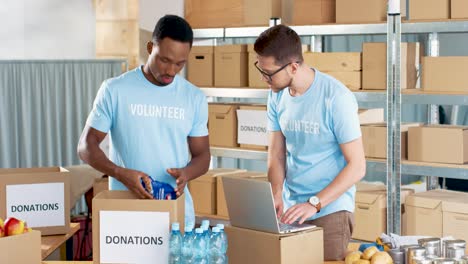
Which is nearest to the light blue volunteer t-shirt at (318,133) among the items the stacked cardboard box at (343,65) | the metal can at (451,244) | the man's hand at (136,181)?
the metal can at (451,244)

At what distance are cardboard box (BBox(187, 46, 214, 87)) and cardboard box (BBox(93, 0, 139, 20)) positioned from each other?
2412 millimetres

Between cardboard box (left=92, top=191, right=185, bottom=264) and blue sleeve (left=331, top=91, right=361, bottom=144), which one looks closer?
cardboard box (left=92, top=191, right=185, bottom=264)

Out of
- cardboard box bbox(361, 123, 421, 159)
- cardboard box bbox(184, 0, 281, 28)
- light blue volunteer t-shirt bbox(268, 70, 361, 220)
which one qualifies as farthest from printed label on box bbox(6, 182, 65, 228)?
cardboard box bbox(184, 0, 281, 28)

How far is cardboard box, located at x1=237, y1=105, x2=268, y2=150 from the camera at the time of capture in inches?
239

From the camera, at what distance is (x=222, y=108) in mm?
6270

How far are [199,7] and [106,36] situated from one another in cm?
253

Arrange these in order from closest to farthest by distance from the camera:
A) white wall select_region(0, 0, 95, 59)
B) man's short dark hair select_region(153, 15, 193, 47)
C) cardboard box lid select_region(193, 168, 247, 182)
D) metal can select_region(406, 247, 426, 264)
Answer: metal can select_region(406, 247, 426, 264), man's short dark hair select_region(153, 15, 193, 47), cardboard box lid select_region(193, 168, 247, 182), white wall select_region(0, 0, 95, 59)

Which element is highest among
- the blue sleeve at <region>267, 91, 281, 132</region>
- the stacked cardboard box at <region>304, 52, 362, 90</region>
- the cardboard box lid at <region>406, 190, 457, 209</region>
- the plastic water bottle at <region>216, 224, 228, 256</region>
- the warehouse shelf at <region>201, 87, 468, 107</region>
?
the stacked cardboard box at <region>304, 52, 362, 90</region>

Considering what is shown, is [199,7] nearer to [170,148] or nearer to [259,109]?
[259,109]

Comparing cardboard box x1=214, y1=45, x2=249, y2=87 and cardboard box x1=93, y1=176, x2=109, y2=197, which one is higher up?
cardboard box x1=214, y1=45, x2=249, y2=87

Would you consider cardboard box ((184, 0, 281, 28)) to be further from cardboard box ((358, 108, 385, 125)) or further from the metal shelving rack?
cardboard box ((358, 108, 385, 125))

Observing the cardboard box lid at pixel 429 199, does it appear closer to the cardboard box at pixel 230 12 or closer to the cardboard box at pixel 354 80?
the cardboard box at pixel 354 80

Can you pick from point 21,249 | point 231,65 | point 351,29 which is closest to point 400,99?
point 351,29

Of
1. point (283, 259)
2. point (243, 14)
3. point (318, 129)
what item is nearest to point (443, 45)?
point (243, 14)
